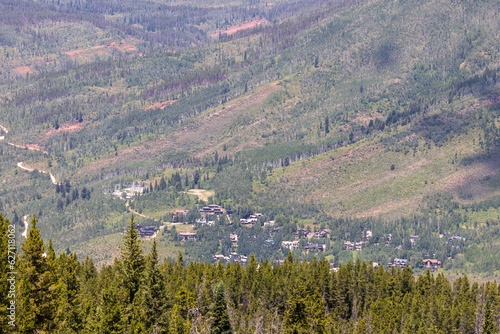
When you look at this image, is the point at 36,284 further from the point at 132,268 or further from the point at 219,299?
the point at 132,268

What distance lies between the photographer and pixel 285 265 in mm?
175375

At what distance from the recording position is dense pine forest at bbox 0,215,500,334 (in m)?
80.7

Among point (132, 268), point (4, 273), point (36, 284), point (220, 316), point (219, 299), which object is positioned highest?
point (4, 273)

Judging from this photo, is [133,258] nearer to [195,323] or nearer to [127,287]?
[127,287]

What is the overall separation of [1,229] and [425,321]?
3812 inches

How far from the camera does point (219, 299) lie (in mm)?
86625

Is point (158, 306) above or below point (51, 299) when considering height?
below

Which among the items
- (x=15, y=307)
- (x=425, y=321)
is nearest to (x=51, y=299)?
(x=15, y=307)

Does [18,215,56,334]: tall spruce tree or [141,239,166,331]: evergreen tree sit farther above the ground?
[18,215,56,334]: tall spruce tree

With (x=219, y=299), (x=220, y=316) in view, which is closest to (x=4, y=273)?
(x=219, y=299)

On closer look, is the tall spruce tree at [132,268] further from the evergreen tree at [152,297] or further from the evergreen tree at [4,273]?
the evergreen tree at [4,273]

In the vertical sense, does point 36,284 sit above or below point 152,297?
above

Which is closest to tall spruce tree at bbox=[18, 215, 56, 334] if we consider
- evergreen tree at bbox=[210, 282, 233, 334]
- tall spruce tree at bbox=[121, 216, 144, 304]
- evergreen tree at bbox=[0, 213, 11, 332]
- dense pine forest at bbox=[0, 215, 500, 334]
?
dense pine forest at bbox=[0, 215, 500, 334]

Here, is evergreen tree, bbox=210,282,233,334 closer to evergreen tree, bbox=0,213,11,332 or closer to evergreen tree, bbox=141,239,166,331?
evergreen tree, bbox=141,239,166,331
